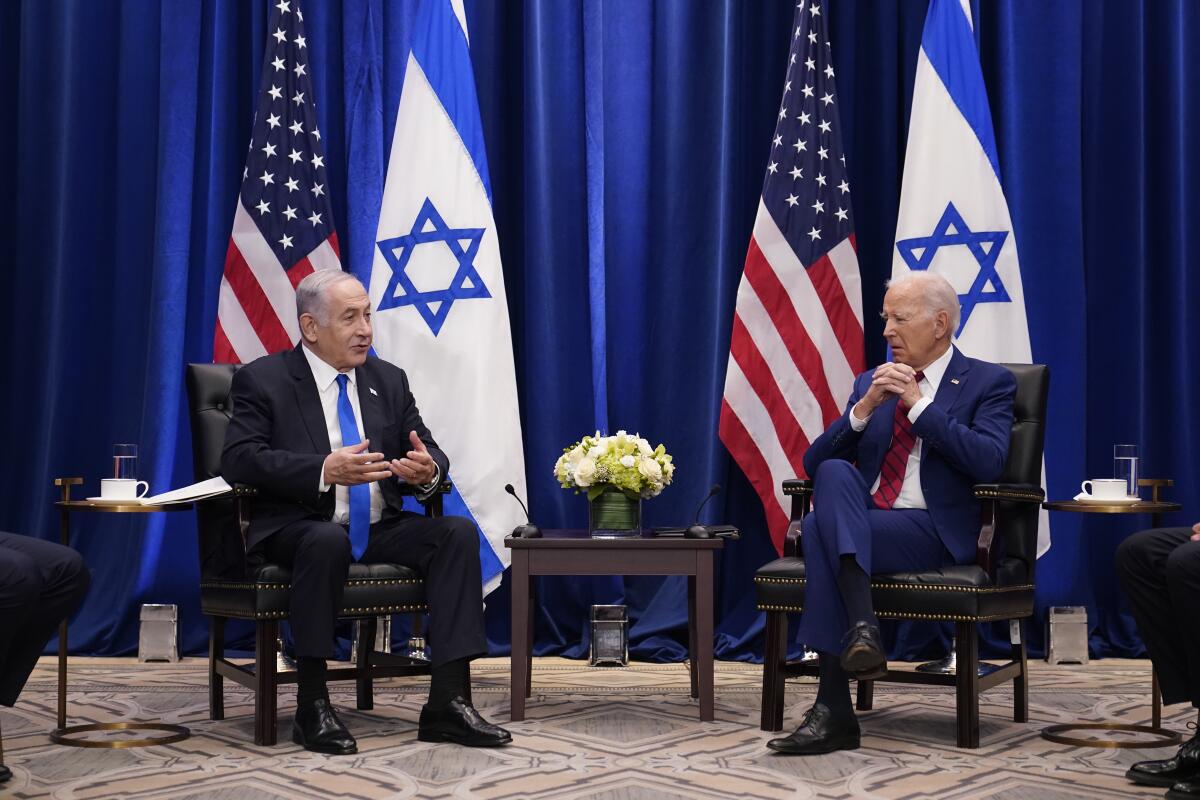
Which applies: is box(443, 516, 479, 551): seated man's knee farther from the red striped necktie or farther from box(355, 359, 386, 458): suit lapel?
the red striped necktie

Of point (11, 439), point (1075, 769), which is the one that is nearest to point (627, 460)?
point (1075, 769)

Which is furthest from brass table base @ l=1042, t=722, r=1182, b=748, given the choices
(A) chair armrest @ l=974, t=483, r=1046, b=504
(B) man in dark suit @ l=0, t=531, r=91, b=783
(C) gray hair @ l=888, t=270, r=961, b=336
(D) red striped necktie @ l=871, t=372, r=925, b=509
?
(B) man in dark suit @ l=0, t=531, r=91, b=783

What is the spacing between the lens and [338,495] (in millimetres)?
3676

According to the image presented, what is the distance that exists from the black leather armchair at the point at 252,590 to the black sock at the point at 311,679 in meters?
0.09

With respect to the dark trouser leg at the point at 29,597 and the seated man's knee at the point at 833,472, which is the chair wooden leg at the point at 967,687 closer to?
the seated man's knee at the point at 833,472

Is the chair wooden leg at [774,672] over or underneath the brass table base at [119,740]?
over

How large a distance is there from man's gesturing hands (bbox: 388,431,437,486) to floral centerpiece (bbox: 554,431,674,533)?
0.45 m

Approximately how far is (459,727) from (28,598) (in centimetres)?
113

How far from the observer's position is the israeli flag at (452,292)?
4832 mm

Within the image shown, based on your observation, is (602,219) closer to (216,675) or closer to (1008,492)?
(1008,492)

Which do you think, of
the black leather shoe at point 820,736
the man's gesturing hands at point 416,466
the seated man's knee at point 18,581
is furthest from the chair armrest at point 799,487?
the seated man's knee at point 18,581

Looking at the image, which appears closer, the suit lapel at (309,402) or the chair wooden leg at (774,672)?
the chair wooden leg at (774,672)

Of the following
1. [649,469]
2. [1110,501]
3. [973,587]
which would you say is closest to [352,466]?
[649,469]

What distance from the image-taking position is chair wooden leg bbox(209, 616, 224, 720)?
146 inches
